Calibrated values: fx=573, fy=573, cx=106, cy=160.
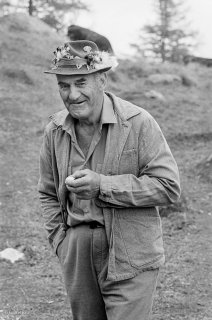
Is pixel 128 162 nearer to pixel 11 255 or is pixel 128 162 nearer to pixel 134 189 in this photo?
pixel 134 189

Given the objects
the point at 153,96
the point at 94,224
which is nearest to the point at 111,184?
the point at 94,224

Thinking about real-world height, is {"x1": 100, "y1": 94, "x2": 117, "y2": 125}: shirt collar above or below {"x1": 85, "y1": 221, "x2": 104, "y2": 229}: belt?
above

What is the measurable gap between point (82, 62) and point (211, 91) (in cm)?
1920

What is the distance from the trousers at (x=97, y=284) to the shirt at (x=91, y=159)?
0.22 ft

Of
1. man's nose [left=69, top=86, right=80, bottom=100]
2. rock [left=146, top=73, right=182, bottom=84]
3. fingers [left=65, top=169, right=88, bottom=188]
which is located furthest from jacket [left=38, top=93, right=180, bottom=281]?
rock [left=146, top=73, right=182, bottom=84]

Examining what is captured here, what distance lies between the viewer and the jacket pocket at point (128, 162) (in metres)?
2.69

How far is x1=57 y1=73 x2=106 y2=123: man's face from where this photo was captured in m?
2.71

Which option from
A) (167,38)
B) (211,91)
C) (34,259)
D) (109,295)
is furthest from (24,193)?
(167,38)

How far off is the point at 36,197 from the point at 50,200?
5.32m

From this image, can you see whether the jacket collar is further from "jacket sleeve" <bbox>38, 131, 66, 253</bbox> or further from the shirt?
"jacket sleeve" <bbox>38, 131, 66, 253</bbox>

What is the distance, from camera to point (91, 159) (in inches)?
108

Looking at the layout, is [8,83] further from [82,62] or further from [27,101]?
[82,62]

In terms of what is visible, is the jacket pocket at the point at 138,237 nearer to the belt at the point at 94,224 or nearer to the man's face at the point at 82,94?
the belt at the point at 94,224

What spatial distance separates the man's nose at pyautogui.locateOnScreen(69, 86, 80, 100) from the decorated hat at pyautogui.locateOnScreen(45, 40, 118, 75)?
0.25 ft
